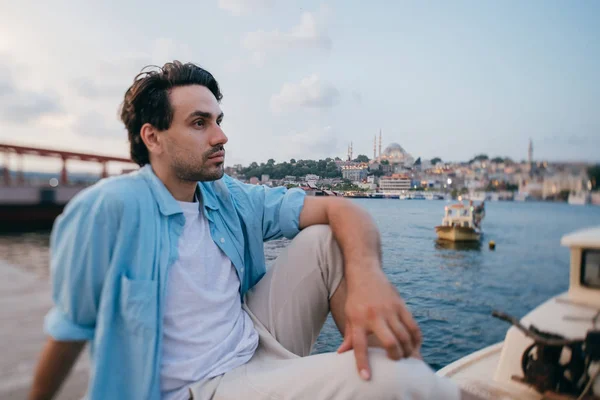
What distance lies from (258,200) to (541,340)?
1.46m

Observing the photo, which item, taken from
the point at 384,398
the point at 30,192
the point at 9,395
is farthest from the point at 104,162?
the point at 384,398

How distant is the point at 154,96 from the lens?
1217 millimetres

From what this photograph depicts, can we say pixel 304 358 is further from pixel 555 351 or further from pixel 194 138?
pixel 555 351

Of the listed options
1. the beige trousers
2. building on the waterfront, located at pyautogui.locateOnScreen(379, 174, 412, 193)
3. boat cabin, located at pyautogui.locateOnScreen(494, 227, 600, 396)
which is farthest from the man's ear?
boat cabin, located at pyautogui.locateOnScreen(494, 227, 600, 396)

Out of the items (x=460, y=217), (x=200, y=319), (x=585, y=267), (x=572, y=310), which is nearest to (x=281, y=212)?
(x=200, y=319)

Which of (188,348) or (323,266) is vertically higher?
(323,266)

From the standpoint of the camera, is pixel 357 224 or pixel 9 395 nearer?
pixel 357 224

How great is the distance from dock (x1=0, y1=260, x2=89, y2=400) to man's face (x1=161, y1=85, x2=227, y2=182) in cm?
63

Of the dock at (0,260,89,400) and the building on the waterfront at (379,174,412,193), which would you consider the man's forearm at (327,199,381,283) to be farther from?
the building on the waterfront at (379,174,412,193)

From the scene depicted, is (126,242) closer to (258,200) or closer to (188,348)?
(188,348)

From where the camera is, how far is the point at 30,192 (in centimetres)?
1778

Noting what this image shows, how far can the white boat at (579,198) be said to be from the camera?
1658mm

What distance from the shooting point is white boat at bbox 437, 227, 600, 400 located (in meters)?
1.69

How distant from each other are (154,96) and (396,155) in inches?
71.2
